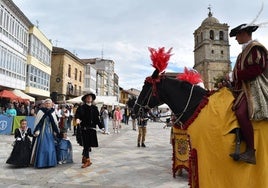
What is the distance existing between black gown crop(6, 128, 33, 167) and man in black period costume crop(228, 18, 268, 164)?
6283 mm

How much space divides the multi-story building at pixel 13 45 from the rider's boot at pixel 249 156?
23906 millimetres

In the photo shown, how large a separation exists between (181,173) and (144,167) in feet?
3.89

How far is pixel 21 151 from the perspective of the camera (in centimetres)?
782

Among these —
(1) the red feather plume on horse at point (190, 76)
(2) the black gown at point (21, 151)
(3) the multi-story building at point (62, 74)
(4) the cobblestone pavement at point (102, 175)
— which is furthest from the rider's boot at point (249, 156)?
(3) the multi-story building at point (62, 74)

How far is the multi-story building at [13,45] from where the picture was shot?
78.6 feet

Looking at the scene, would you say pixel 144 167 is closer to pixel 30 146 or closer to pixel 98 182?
pixel 98 182

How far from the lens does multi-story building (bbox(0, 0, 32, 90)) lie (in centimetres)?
2397

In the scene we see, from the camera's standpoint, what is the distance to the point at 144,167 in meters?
7.73

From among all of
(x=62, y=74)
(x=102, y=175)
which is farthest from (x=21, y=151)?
(x=62, y=74)

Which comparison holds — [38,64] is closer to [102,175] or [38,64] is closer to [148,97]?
[102,175]

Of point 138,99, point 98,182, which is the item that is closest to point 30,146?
point 98,182

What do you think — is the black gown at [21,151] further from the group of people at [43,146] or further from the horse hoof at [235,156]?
the horse hoof at [235,156]

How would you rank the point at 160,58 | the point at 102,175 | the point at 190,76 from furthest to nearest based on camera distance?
1. the point at 102,175
2. the point at 190,76
3. the point at 160,58

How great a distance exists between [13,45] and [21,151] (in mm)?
20751
